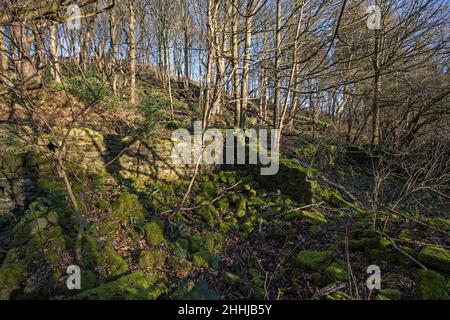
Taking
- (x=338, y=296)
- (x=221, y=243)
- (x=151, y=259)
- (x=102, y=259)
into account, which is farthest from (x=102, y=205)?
(x=338, y=296)

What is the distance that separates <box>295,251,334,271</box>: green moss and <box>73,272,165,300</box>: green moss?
1890mm

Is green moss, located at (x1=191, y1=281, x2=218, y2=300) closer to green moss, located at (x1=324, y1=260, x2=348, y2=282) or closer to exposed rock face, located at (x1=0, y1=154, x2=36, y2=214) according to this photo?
green moss, located at (x1=324, y1=260, x2=348, y2=282)

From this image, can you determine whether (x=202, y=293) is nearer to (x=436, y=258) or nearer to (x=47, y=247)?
(x=47, y=247)

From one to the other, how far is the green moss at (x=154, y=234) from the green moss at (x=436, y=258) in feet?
11.7

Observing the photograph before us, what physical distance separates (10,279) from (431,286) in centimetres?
453

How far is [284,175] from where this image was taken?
564 cm

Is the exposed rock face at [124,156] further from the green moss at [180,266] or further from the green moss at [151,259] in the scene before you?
the green moss at [180,266]

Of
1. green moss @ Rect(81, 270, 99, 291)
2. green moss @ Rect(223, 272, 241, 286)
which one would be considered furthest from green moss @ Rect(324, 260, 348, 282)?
green moss @ Rect(81, 270, 99, 291)

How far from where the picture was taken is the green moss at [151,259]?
3.29 metres

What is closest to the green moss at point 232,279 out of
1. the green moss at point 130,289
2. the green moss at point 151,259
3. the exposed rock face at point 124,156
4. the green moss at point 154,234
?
the green moss at point 130,289

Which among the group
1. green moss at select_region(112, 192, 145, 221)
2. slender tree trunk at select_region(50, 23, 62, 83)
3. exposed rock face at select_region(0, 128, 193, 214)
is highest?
slender tree trunk at select_region(50, 23, 62, 83)

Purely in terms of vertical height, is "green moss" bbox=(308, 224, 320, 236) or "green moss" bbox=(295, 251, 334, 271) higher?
"green moss" bbox=(308, 224, 320, 236)

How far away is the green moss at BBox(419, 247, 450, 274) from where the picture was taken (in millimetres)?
2726
